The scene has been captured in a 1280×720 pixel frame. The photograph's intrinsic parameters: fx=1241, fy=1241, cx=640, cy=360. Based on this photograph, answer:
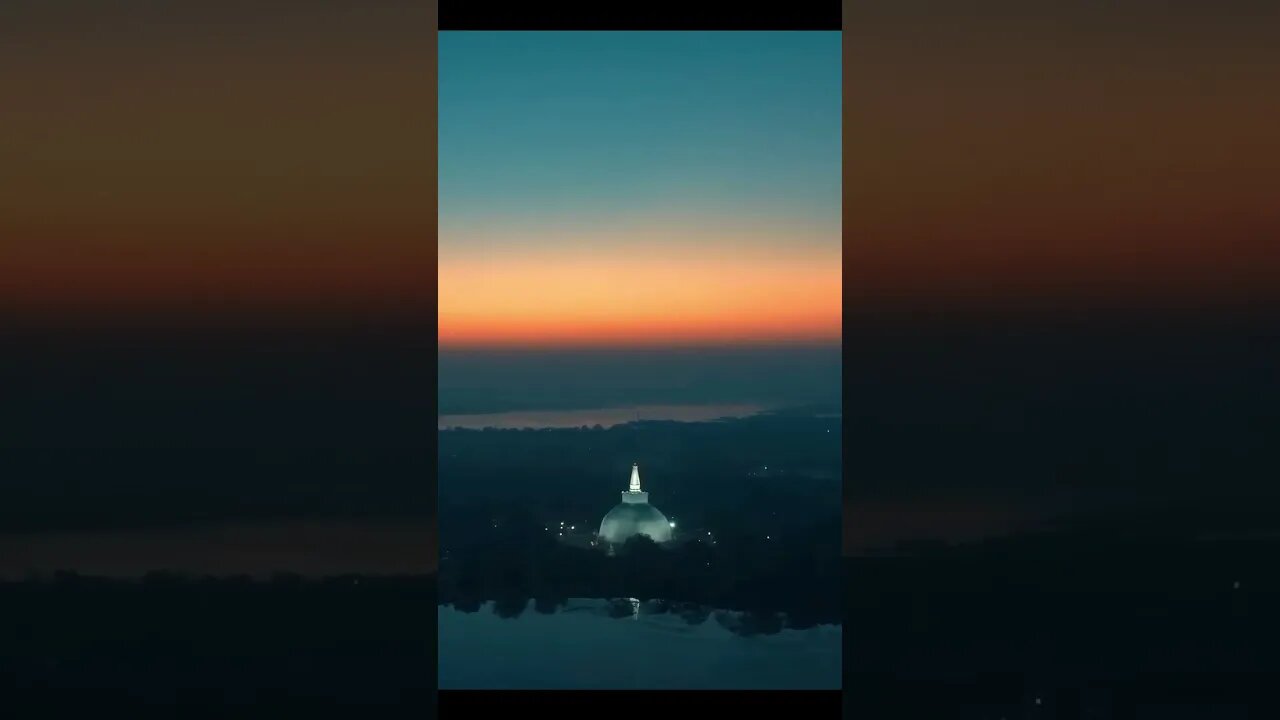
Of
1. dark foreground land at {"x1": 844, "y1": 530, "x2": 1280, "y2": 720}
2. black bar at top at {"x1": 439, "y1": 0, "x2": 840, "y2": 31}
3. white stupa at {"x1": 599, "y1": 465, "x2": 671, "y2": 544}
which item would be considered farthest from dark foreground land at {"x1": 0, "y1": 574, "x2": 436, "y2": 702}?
white stupa at {"x1": 599, "y1": 465, "x2": 671, "y2": 544}

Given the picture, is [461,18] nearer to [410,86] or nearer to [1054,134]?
[410,86]

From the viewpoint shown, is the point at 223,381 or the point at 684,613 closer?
the point at 223,381

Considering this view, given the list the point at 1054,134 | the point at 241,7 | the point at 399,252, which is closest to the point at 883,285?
the point at 1054,134

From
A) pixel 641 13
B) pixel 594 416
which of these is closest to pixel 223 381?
pixel 641 13

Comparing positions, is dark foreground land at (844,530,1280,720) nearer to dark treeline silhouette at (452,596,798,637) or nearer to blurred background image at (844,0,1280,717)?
blurred background image at (844,0,1280,717)

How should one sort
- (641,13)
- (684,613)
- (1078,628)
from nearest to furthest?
(1078,628) → (641,13) → (684,613)

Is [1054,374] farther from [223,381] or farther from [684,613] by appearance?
[684,613]
